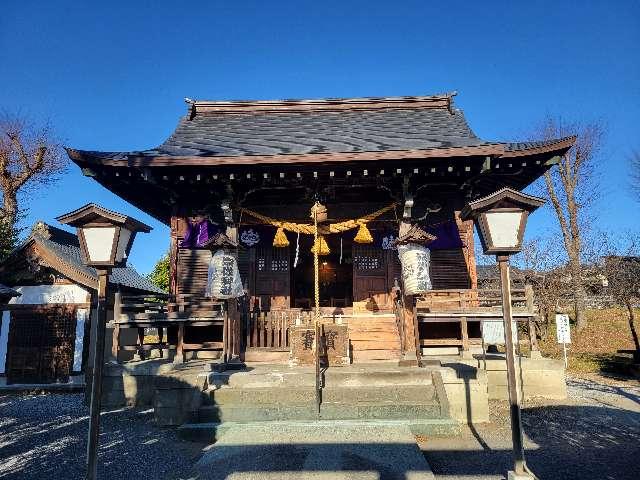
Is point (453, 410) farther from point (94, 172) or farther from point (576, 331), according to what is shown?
point (576, 331)

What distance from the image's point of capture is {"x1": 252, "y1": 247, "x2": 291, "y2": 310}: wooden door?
37.5 ft

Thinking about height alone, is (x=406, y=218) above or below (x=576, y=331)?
above

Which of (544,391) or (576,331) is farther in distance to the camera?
(576,331)

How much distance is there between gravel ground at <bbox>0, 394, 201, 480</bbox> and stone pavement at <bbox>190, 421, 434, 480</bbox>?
706mm

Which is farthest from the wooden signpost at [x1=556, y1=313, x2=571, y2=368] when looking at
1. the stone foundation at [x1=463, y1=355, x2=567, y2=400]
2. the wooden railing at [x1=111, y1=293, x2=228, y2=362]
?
the wooden railing at [x1=111, y1=293, x2=228, y2=362]

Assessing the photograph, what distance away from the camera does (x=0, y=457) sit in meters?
6.31

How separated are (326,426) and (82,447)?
4.07 metres

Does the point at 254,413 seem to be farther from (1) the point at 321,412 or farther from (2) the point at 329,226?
(2) the point at 329,226

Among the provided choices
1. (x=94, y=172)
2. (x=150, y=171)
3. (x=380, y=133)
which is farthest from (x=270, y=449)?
(x=380, y=133)

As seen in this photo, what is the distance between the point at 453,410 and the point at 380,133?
805 centimetres

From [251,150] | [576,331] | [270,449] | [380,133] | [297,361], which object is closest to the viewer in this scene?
[270,449]

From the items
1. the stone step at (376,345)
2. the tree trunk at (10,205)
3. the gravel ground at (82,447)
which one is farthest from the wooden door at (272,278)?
the tree trunk at (10,205)

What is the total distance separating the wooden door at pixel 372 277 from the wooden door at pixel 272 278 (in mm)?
1944

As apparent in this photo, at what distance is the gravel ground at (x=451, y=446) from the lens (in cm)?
559
